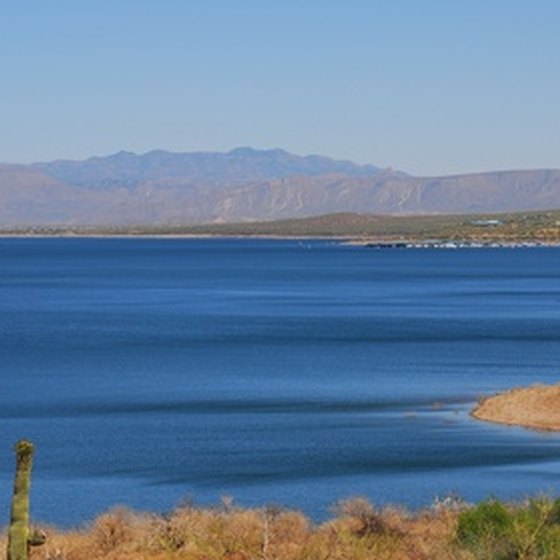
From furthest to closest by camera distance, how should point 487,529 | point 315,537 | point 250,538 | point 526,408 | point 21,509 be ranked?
point 526,408
point 487,529
point 315,537
point 250,538
point 21,509

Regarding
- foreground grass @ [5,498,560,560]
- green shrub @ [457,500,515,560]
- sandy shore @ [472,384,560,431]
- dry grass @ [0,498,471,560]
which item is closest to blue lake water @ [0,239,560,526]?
sandy shore @ [472,384,560,431]

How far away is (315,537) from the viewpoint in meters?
24.5

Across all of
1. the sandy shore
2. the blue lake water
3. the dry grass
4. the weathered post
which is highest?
the weathered post

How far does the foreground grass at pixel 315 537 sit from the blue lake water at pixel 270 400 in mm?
7986

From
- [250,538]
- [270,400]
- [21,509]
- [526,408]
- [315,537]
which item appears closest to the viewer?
[21,509]

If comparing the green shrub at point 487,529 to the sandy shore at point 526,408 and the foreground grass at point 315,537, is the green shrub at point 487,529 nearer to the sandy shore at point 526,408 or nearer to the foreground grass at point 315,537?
the foreground grass at point 315,537

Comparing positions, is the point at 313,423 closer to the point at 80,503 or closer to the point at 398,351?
the point at 80,503

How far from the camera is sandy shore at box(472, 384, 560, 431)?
50531mm

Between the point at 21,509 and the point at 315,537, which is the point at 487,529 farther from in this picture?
the point at 21,509

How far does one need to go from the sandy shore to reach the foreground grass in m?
23.0

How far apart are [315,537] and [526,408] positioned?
94.4 feet

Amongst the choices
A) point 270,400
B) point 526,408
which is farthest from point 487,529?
point 270,400

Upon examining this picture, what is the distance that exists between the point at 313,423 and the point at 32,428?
8973 millimetres

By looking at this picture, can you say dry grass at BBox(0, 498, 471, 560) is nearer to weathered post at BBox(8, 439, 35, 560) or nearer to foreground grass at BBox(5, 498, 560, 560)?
foreground grass at BBox(5, 498, 560, 560)
